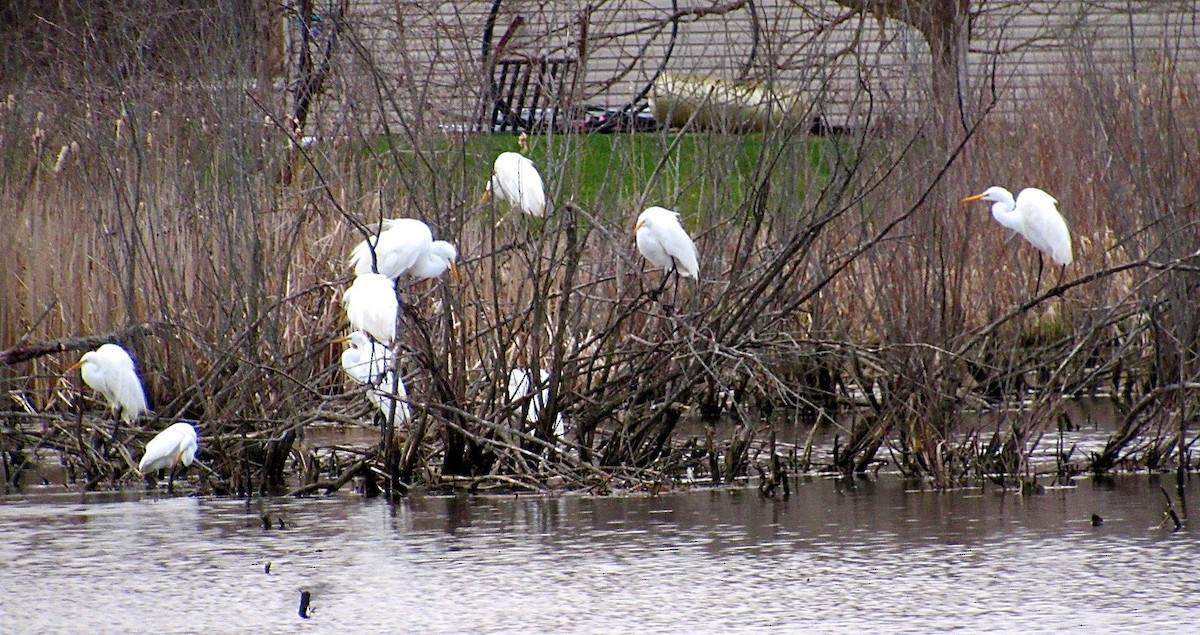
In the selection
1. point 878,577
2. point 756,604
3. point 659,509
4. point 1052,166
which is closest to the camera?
point 756,604

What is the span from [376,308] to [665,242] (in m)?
1.30

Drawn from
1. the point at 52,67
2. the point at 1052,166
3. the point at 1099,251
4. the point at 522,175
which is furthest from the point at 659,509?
the point at 52,67

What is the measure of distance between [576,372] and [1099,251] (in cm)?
444

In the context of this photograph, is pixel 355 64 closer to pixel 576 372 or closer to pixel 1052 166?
pixel 576 372

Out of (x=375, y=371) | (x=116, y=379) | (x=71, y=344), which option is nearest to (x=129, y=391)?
(x=116, y=379)

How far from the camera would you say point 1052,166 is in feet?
37.1

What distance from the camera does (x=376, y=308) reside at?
6648 millimetres

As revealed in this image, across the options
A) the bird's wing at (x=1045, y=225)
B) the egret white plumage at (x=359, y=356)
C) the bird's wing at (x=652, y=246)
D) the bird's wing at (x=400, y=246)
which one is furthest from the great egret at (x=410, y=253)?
the bird's wing at (x=1045, y=225)

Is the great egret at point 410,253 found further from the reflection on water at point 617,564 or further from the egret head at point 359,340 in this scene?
the egret head at point 359,340

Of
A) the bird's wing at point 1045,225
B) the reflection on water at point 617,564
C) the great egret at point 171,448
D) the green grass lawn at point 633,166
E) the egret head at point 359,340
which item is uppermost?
the green grass lawn at point 633,166

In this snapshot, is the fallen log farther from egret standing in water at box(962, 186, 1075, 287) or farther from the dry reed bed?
egret standing in water at box(962, 186, 1075, 287)

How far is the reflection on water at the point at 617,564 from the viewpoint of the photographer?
480 centimetres

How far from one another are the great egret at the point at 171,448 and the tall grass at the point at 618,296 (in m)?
0.20

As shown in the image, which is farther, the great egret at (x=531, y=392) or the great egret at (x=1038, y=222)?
the great egret at (x=1038, y=222)
